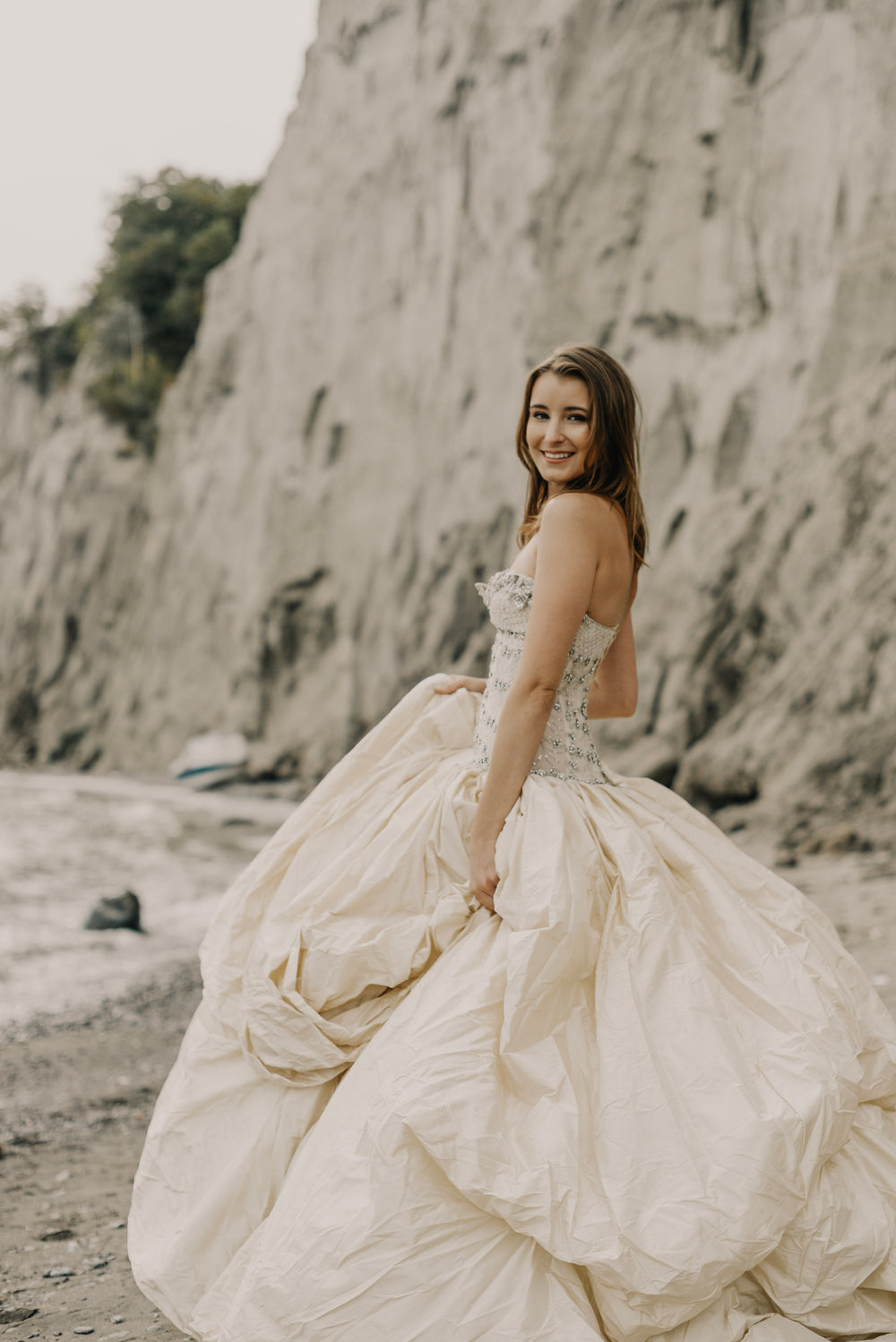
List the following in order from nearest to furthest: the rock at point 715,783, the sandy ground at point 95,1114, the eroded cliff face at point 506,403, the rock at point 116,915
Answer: the sandy ground at point 95,1114
the rock at point 116,915
the rock at point 715,783
the eroded cliff face at point 506,403

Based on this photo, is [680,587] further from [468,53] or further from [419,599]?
[468,53]

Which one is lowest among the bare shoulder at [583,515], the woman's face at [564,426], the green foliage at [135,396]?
the bare shoulder at [583,515]

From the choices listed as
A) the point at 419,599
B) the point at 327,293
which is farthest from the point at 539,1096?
the point at 327,293

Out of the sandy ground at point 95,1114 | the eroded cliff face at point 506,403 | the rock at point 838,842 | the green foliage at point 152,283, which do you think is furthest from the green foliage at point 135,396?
the rock at point 838,842

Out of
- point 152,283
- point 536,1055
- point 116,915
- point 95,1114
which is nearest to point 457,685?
point 536,1055

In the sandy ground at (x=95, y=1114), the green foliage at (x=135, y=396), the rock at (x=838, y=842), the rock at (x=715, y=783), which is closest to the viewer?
the sandy ground at (x=95, y=1114)

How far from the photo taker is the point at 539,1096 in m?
2.03

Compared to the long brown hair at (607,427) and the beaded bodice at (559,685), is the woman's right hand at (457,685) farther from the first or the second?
the long brown hair at (607,427)

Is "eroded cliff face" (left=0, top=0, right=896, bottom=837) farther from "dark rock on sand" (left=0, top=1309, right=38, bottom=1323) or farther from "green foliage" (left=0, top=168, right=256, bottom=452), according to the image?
"dark rock on sand" (left=0, top=1309, right=38, bottom=1323)

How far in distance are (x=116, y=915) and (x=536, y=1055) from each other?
677 cm

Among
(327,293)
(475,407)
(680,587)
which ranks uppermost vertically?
(327,293)

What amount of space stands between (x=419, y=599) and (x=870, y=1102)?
49.3 ft

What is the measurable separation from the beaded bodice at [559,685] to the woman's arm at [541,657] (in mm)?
91

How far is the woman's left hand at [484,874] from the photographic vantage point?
230cm
